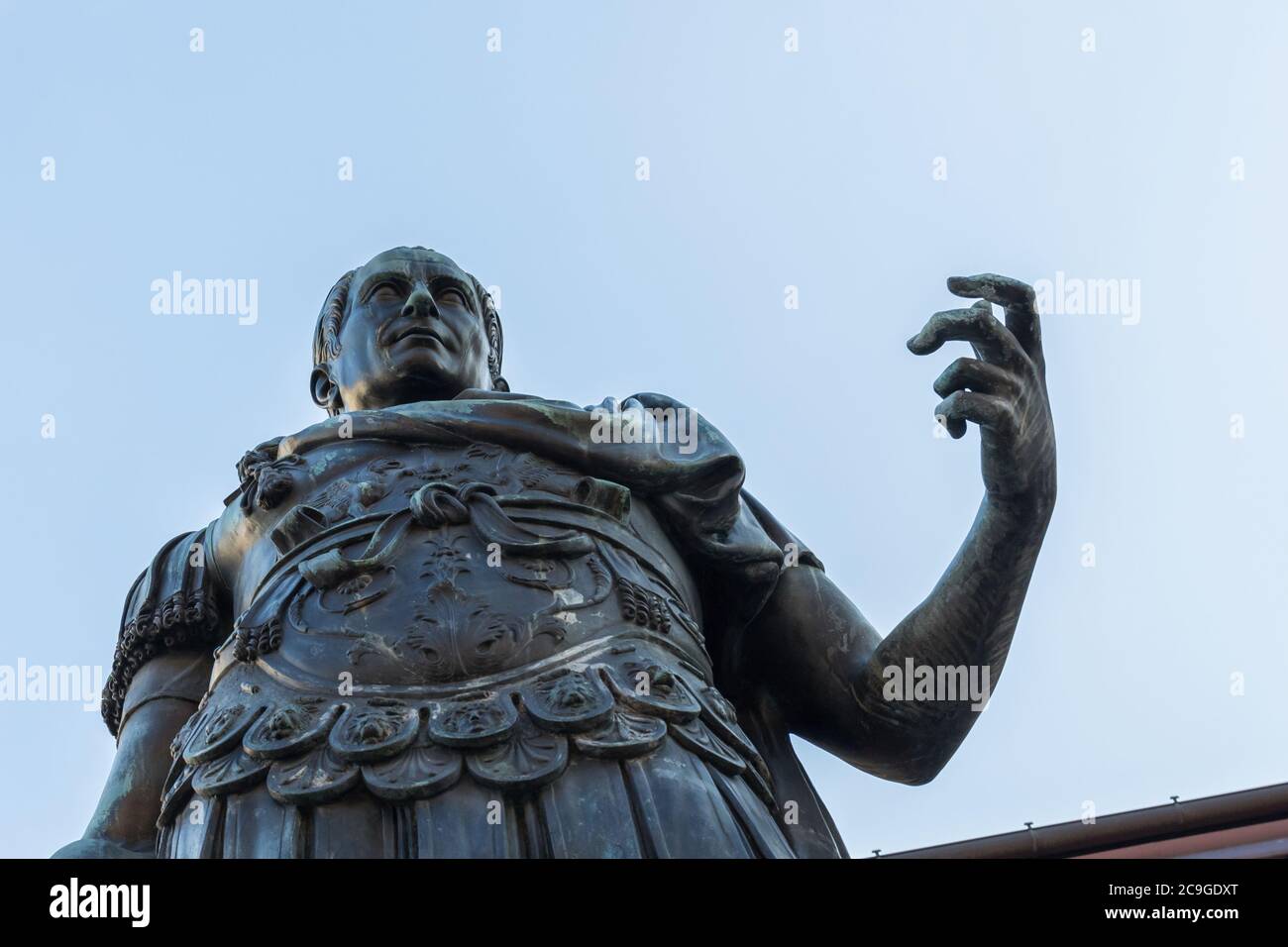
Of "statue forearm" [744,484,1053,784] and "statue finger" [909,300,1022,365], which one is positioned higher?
"statue finger" [909,300,1022,365]

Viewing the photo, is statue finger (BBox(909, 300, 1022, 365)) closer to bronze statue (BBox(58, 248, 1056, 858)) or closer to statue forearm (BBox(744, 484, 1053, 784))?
bronze statue (BBox(58, 248, 1056, 858))

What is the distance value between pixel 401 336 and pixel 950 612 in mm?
2870

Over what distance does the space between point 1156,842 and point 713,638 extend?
10.5 ft

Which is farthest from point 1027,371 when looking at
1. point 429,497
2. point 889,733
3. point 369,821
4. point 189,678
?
point 189,678

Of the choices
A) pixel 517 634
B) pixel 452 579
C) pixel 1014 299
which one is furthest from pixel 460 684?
pixel 1014 299

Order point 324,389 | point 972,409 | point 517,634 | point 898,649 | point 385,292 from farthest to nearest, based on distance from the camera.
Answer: point 324,389 < point 385,292 < point 898,649 < point 972,409 < point 517,634

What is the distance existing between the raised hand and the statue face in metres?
2.76

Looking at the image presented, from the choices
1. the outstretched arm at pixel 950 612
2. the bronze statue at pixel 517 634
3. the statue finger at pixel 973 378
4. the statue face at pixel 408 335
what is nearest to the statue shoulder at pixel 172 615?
the bronze statue at pixel 517 634

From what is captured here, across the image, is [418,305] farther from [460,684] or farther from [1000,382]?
[1000,382]

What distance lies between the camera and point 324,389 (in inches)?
391

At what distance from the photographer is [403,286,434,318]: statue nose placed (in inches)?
370

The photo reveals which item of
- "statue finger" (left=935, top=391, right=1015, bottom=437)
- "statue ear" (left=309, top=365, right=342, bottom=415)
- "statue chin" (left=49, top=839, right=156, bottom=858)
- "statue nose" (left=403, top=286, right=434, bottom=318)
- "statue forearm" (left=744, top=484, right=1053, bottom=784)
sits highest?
"statue nose" (left=403, top=286, right=434, bottom=318)

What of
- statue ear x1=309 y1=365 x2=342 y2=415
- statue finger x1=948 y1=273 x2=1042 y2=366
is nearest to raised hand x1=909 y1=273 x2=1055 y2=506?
statue finger x1=948 y1=273 x2=1042 y2=366

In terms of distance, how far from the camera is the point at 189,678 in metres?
8.39
